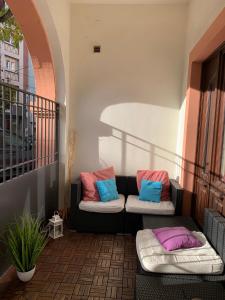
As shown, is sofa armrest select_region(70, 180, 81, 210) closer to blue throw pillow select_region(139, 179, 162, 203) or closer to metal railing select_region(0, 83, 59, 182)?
metal railing select_region(0, 83, 59, 182)

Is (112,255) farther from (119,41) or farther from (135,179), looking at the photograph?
(119,41)

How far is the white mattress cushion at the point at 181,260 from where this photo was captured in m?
Answer: 1.93

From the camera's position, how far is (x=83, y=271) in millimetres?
2477

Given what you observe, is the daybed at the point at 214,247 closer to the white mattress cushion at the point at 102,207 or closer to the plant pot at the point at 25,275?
the plant pot at the point at 25,275

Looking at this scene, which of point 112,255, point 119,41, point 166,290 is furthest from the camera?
point 119,41

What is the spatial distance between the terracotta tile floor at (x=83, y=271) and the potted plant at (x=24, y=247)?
14 cm

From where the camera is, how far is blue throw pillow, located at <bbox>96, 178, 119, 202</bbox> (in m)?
3.44

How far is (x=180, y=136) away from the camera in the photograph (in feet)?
12.2

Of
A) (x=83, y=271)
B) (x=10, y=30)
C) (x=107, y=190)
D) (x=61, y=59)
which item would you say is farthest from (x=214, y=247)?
(x=10, y=30)

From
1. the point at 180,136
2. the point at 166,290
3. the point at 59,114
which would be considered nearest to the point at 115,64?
the point at 59,114

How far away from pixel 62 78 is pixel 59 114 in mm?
529

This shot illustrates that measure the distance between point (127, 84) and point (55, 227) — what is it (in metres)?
2.38

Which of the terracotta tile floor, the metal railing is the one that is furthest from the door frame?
the metal railing

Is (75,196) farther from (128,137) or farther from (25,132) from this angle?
(128,137)
